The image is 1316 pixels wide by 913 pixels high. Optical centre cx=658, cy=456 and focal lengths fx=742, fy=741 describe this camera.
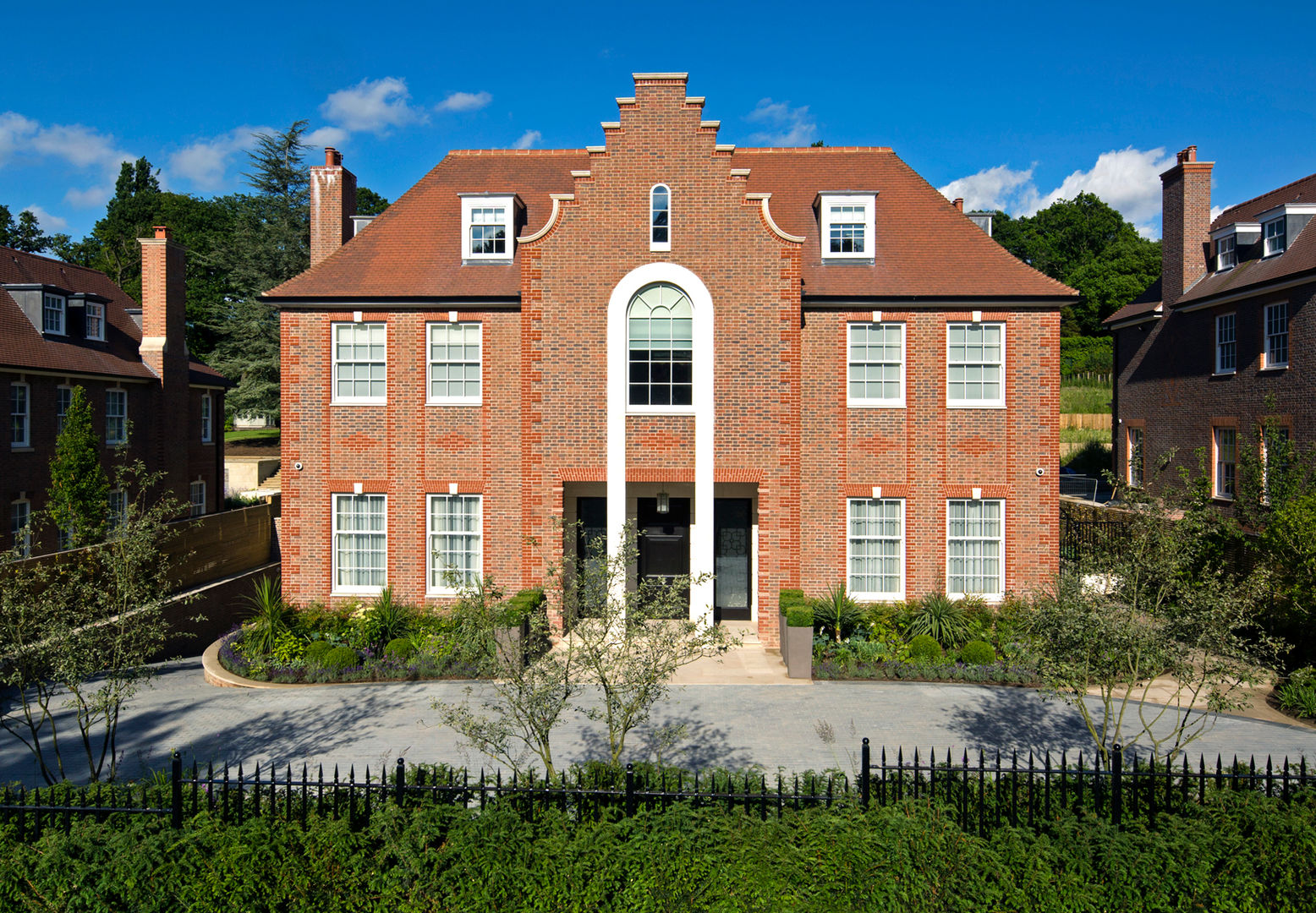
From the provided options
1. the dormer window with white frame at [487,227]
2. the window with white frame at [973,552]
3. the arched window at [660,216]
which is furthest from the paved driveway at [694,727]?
the dormer window with white frame at [487,227]

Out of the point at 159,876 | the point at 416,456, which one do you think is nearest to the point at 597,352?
the point at 416,456

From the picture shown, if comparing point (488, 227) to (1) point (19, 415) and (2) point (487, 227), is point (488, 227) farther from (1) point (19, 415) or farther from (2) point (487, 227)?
(1) point (19, 415)

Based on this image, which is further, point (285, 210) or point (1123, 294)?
point (1123, 294)

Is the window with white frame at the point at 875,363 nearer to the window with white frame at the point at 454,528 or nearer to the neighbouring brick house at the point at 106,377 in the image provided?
the window with white frame at the point at 454,528

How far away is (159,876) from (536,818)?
350cm

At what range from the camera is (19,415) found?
23.8 meters

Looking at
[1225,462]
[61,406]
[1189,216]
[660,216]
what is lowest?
[1225,462]

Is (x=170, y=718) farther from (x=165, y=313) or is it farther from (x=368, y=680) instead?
(x=165, y=313)

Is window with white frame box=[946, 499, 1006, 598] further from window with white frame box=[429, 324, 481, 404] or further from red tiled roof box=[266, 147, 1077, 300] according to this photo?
window with white frame box=[429, 324, 481, 404]

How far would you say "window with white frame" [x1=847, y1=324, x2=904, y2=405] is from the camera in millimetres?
17688

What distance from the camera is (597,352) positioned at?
1664 centimetres

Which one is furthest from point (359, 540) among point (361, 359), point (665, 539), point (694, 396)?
point (694, 396)

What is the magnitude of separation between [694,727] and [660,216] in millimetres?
10778

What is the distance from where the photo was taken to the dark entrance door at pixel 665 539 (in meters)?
18.5
